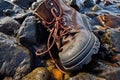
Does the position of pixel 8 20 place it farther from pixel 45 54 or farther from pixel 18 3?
pixel 18 3

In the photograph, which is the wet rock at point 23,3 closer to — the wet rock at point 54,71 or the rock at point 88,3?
the rock at point 88,3

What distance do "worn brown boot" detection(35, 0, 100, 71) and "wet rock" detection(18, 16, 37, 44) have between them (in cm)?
17

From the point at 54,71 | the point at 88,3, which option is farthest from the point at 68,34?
the point at 88,3

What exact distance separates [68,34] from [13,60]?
32.6 inches

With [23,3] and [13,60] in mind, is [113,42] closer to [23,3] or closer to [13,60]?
[13,60]

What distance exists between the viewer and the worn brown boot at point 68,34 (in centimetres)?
338

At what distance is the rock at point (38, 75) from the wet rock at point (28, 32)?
22.1 inches

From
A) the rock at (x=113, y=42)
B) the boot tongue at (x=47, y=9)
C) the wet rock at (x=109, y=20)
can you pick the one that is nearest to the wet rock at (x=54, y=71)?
the boot tongue at (x=47, y=9)

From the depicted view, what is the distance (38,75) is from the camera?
3.53m

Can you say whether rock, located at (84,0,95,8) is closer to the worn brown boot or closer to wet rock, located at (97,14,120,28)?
wet rock, located at (97,14,120,28)

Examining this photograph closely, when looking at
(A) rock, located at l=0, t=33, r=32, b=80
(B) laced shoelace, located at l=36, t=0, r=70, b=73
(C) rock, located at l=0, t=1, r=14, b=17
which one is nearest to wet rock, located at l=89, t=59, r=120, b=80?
(B) laced shoelace, located at l=36, t=0, r=70, b=73

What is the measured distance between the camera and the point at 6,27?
4.28 metres

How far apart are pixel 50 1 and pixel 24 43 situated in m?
0.73

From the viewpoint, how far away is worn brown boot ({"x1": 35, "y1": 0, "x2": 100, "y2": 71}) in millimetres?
3379
